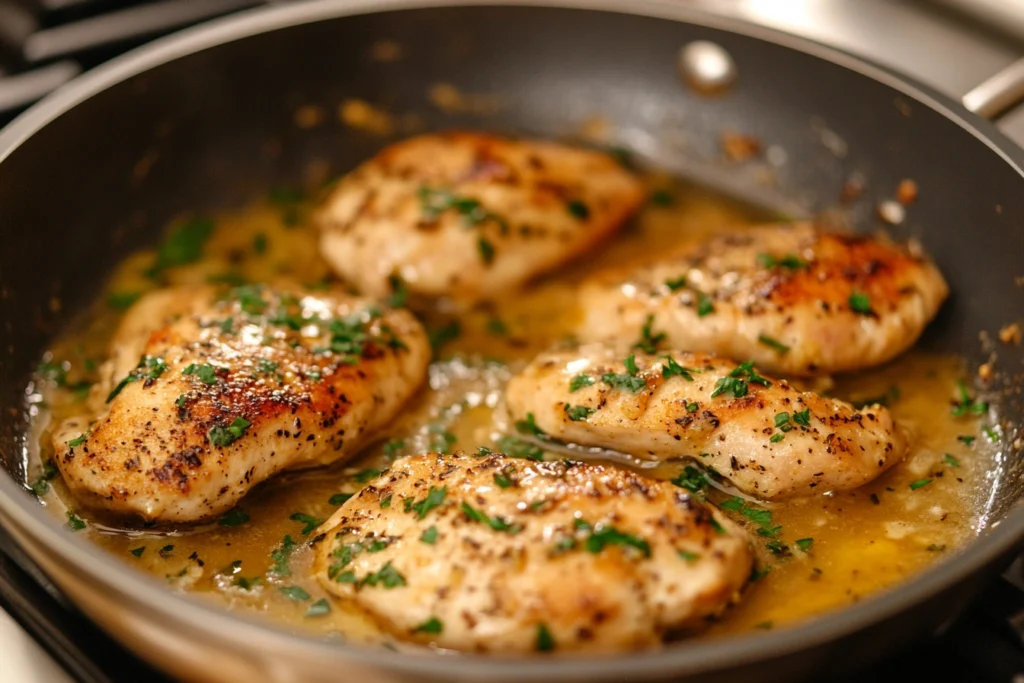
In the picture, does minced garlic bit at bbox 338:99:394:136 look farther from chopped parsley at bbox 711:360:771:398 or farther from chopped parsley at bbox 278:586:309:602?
chopped parsley at bbox 278:586:309:602

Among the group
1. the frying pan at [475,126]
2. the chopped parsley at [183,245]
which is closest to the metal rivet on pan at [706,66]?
the frying pan at [475,126]

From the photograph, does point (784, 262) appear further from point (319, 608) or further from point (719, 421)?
point (319, 608)

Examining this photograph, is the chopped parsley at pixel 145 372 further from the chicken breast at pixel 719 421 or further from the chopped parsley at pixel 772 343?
the chopped parsley at pixel 772 343

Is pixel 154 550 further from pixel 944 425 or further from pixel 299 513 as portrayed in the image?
pixel 944 425

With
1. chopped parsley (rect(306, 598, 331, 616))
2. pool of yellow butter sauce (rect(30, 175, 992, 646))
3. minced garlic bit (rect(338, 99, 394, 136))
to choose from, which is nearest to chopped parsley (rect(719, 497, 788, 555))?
pool of yellow butter sauce (rect(30, 175, 992, 646))

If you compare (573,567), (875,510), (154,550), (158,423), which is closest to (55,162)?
(158,423)
